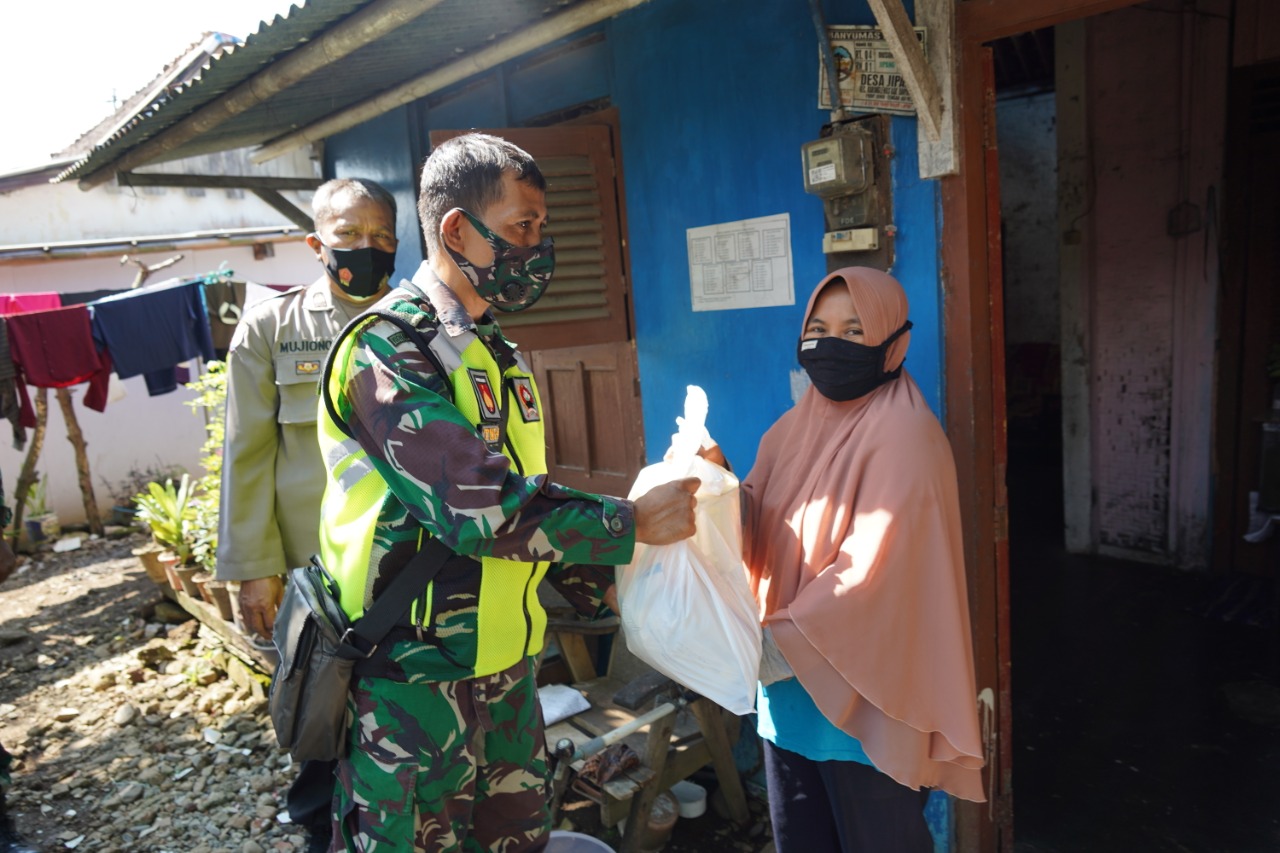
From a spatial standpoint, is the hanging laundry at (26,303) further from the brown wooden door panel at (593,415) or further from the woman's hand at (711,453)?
the woman's hand at (711,453)

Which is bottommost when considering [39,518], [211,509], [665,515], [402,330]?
[39,518]

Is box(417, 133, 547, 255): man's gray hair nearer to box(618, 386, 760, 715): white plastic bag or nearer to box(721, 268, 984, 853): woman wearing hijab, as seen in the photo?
box(618, 386, 760, 715): white plastic bag

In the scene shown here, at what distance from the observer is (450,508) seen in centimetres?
157

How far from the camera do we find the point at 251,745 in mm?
4371

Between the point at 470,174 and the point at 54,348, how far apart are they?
6.89 m

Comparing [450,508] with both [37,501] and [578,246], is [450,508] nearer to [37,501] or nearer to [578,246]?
[578,246]

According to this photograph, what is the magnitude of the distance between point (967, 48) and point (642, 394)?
1.92 meters

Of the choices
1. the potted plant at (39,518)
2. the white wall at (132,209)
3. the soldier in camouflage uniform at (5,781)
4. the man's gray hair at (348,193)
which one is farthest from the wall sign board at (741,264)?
the potted plant at (39,518)

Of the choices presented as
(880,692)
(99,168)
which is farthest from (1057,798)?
(99,168)

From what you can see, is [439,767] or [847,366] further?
[847,366]

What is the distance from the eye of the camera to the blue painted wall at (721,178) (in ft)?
8.62

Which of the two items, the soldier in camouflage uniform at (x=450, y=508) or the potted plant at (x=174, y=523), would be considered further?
the potted plant at (x=174, y=523)

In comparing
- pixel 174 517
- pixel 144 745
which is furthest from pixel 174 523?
pixel 144 745

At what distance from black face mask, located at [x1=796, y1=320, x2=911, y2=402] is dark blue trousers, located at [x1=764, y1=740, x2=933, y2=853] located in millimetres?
922
